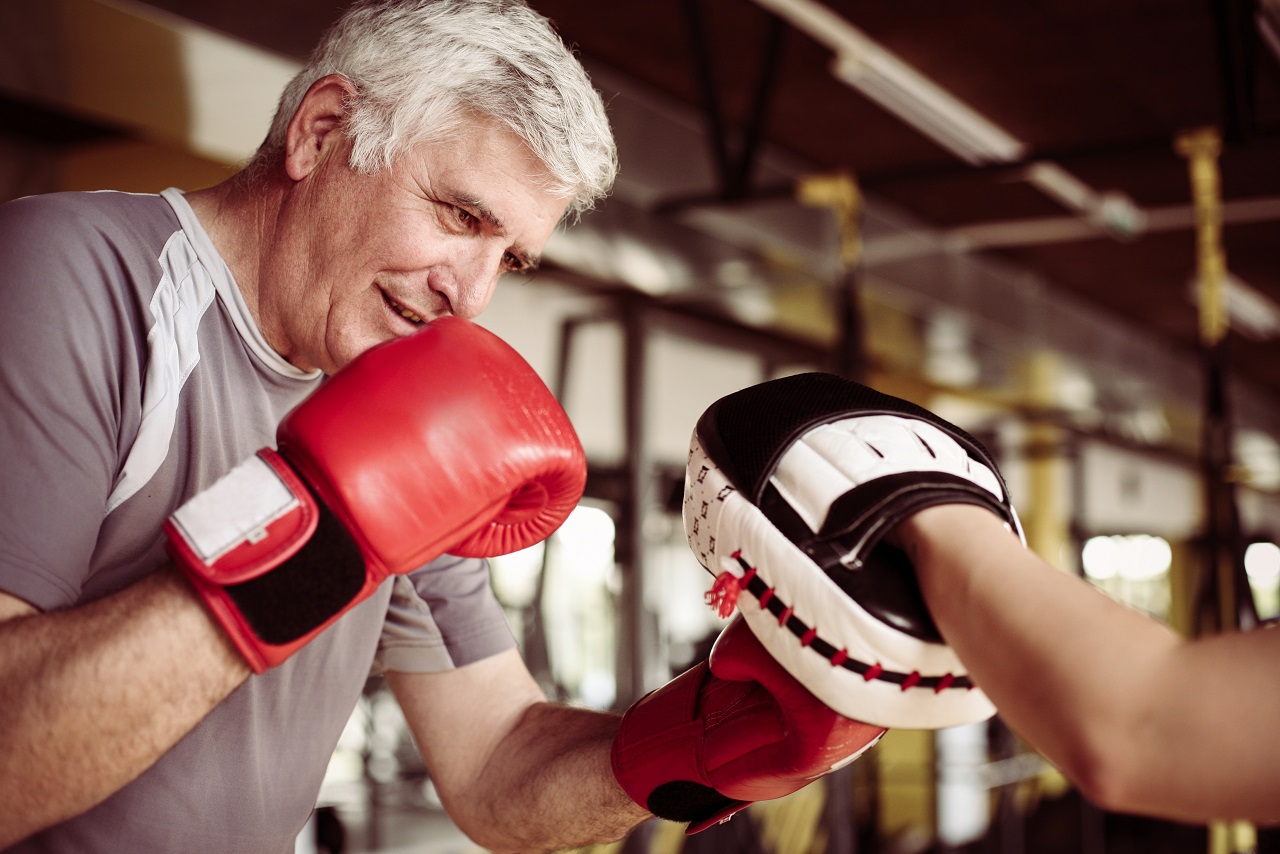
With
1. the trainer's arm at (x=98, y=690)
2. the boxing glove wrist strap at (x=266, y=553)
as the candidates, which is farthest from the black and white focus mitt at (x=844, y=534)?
the trainer's arm at (x=98, y=690)

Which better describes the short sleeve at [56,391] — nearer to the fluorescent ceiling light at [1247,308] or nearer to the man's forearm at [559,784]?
the man's forearm at [559,784]

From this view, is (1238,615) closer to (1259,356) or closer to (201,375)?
(201,375)

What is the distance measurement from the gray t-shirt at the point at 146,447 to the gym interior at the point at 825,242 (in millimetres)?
916

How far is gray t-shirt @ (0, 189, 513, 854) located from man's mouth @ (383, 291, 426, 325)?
14 centimetres

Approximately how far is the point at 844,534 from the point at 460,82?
2.12 feet

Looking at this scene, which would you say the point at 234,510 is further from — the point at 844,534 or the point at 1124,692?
the point at 1124,692

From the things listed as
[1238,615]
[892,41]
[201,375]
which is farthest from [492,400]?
[892,41]

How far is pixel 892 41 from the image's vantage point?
13.8 feet

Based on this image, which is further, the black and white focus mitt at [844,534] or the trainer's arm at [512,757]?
the trainer's arm at [512,757]

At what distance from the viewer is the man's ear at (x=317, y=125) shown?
1297mm

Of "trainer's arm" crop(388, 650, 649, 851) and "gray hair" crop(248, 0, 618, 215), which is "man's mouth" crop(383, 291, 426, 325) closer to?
Answer: "gray hair" crop(248, 0, 618, 215)

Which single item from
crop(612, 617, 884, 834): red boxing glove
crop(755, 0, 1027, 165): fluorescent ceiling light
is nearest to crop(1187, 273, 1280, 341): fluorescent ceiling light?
crop(755, 0, 1027, 165): fluorescent ceiling light

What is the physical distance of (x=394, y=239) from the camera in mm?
1259

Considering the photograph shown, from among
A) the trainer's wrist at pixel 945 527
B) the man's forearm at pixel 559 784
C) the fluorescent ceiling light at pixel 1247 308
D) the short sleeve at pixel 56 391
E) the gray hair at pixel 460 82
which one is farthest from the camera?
the fluorescent ceiling light at pixel 1247 308
